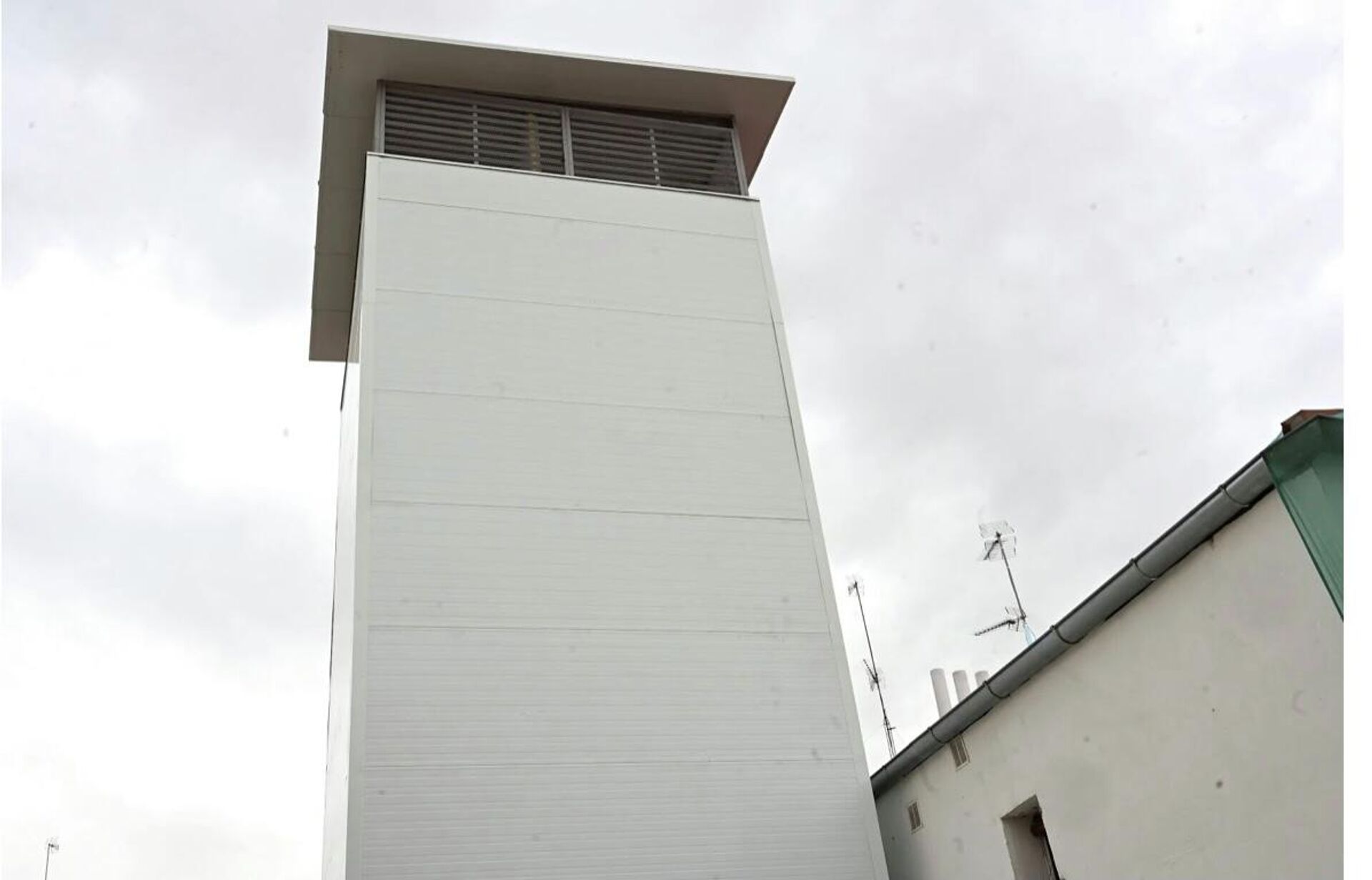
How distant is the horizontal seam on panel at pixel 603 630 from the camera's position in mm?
8961

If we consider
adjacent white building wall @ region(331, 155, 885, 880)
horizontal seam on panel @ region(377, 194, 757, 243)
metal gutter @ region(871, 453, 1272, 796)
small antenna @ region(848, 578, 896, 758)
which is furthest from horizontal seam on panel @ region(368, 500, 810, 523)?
small antenna @ region(848, 578, 896, 758)

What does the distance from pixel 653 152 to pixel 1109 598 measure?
7.85m

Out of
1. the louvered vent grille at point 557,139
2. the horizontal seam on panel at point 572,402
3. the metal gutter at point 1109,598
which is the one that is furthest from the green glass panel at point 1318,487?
the louvered vent grille at point 557,139

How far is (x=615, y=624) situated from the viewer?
949 centimetres

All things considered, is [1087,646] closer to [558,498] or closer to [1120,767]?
[1120,767]

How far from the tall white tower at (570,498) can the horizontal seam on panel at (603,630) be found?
0.08 ft

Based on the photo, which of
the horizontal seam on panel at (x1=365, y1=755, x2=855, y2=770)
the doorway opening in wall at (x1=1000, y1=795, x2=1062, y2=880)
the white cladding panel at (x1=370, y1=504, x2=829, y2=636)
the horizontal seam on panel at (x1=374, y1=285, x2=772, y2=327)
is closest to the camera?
the doorway opening in wall at (x1=1000, y1=795, x2=1062, y2=880)

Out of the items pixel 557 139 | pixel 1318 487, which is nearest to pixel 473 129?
pixel 557 139

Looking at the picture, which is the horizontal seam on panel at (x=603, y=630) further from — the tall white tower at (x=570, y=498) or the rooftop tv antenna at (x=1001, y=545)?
the rooftop tv antenna at (x=1001, y=545)

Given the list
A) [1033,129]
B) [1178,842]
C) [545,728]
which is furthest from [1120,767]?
[1033,129]

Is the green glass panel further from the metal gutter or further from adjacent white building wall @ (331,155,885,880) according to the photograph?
adjacent white building wall @ (331,155,885,880)

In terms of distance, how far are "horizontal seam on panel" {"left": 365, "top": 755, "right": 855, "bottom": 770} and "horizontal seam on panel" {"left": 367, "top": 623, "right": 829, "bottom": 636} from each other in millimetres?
1030

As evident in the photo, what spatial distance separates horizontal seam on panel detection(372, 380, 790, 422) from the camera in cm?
1021

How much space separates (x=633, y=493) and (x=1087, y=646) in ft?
14.2
